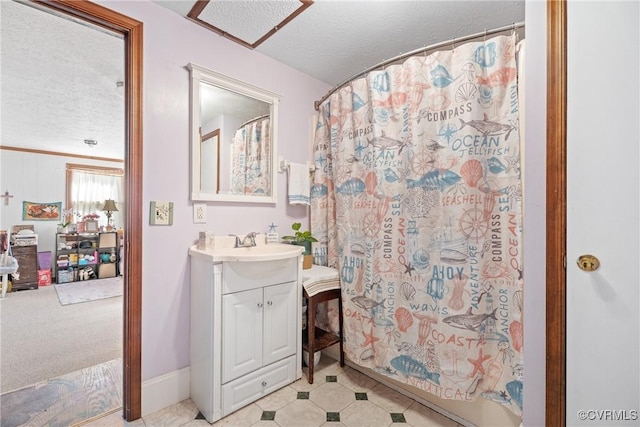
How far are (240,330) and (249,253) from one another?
1.45 feet

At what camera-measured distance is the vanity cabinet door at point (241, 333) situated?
1.50 meters

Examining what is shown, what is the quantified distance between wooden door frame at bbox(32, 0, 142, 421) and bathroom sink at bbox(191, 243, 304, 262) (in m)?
0.32

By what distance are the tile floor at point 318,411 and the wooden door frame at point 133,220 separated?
20 cm

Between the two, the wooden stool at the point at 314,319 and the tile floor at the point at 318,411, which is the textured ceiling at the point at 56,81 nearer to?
the wooden stool at the point at 314,319

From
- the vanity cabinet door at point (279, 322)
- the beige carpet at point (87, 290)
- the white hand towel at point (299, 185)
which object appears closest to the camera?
the vanity cabinet door at point (279, 322)

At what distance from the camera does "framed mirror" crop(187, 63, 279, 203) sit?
68.2 inches

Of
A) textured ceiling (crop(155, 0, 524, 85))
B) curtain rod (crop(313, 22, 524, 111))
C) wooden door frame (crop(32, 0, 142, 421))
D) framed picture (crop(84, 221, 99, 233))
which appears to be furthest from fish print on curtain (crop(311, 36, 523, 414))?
framed picture (crop(84, 221, 99, 233))

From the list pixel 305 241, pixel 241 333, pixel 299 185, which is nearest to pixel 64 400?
pixel 241 333

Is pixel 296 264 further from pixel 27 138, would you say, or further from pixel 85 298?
pixel 27 138

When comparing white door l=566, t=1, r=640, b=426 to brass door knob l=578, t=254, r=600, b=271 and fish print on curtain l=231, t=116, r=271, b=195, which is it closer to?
brass door knob l=578, t=254, r=600, b=271

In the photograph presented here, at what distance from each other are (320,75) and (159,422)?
8.60 ft

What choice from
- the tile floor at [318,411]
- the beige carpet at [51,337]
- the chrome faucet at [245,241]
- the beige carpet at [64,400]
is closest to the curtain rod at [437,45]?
the chrome faucet at [245,241]

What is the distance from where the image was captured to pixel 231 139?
76.4 inches

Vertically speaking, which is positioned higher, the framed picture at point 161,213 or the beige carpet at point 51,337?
the framed picture at point 161,213
